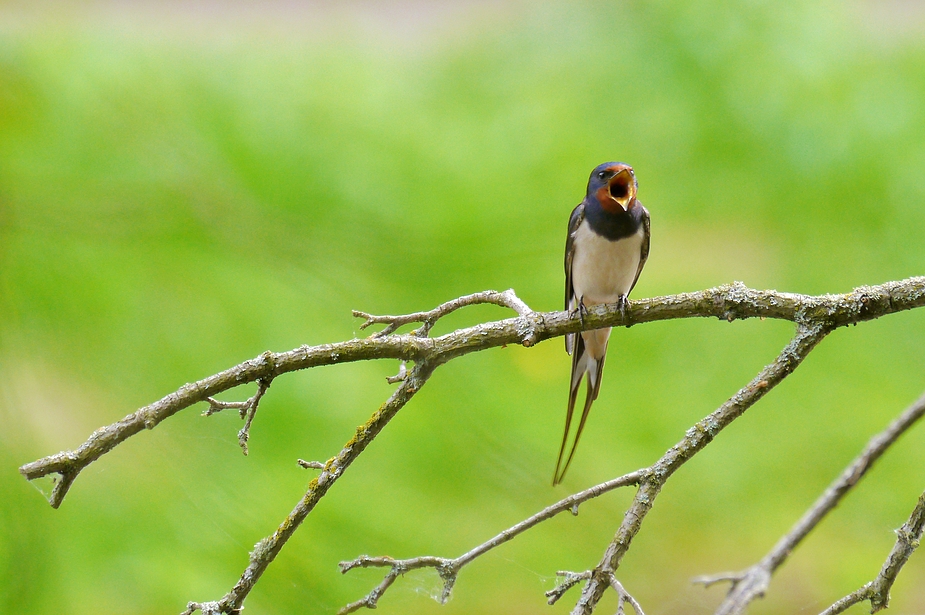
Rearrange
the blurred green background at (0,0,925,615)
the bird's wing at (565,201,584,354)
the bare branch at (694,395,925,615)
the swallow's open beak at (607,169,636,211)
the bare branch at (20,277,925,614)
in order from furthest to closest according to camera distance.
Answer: the blurred green background at (0,0,925,615), the bird's wing at (565,201,584,354), the swallow's open beak at (607,169,636,211), the bare branch at (20,277,925,614), the bare branch at (694,395,925,615)

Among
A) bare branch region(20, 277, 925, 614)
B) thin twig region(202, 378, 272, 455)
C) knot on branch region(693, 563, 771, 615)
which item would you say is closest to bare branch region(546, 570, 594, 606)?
bare branch region(20, 277, 925, 614)

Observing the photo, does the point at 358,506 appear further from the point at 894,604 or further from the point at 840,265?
the point at 840,265

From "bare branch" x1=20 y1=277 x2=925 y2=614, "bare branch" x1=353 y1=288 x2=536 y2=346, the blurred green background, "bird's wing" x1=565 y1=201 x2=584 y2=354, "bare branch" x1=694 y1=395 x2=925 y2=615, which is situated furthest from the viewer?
the blurred green background

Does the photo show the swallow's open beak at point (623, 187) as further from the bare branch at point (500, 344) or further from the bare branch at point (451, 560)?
the bare branch at point (451, 560)

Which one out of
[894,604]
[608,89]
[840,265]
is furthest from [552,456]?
[608,89]

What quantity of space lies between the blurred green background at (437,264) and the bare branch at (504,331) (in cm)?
83

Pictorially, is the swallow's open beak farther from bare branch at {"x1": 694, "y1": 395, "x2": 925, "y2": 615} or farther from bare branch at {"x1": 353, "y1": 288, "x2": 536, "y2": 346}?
bare branch at {"x1": 694, "y1": 395, "x2": 925, "y2": 615}

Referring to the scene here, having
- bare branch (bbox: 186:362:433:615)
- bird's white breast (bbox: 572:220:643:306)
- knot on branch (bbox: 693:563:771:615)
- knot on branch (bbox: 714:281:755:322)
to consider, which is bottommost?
bare branch (bbox: 186:362:433:615)

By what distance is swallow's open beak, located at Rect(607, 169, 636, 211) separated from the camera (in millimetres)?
1297

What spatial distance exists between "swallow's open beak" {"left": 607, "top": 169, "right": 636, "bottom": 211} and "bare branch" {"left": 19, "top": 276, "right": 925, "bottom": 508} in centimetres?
44

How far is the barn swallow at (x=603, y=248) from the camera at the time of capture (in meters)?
1.33

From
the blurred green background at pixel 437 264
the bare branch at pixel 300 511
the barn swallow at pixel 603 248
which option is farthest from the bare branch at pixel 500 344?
the blurred green background at pixel 437 264

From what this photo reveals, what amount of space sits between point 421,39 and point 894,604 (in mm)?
2059

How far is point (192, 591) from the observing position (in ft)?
4.93
